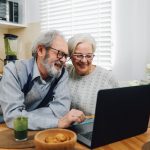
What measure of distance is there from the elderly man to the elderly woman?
16 centimetres

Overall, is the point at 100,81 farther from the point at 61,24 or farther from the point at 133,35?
the point at 61,24

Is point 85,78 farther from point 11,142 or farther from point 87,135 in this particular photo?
point 11,142

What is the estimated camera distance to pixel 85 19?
2455mm

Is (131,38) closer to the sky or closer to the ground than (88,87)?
closer to the sky

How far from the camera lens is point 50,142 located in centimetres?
81

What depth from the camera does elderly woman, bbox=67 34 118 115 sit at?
159 centimetres

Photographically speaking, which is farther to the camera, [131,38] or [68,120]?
[131,38]

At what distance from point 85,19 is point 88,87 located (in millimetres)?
1059

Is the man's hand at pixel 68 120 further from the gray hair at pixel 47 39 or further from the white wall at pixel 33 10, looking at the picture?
the white wall at pixel 33 10

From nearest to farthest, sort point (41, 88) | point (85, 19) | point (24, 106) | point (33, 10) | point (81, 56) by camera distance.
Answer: point (24, 106) → point (41, 88) → point (81, 56) → point (85, 19) → point (33, 10)

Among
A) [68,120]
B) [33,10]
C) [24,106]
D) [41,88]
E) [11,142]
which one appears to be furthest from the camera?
[33,10]

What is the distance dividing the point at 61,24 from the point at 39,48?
1368 millimetres

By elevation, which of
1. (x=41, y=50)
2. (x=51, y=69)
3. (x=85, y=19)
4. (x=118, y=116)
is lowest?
(x=118, y=116)

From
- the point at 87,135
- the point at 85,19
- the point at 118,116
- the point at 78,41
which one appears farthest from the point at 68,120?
the point at 85,19
